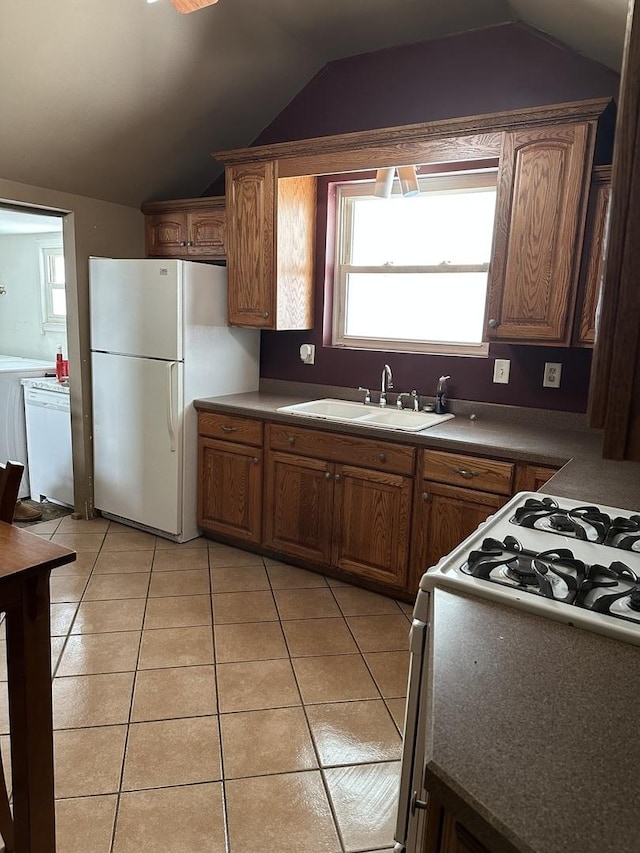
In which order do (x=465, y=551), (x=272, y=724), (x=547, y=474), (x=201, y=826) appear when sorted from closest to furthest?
(x=465, y=551) < (x=201, y=826) < (x=272, y=724) < (x=547, y=474)

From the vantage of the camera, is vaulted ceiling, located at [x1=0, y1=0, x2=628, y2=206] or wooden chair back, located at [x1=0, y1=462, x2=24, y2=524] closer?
wooden chair back, located at [x1=0, y1=462, x2=24, y2=524]

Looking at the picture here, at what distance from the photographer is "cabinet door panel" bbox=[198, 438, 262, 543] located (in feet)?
10.9

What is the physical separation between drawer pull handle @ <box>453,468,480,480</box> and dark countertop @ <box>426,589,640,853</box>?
1.47m

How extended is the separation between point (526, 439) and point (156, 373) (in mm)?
2044

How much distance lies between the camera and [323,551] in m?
3.11

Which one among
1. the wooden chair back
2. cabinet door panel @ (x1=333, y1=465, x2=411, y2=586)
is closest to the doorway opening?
cabinet door panel @ (x1=333, y1=465, x2=411, y2=586)

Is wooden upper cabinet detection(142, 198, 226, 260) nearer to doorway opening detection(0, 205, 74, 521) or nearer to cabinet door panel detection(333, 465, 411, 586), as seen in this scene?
doorway opening detection(0, 205, 74, 521)

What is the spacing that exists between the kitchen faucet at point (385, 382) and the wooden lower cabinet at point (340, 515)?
1.90 feet

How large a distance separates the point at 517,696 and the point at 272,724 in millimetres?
1413

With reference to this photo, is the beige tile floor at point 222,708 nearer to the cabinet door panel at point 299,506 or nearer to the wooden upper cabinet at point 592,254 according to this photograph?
the cabinet door panel at point 299,506

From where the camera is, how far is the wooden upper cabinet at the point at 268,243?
10.6 feet

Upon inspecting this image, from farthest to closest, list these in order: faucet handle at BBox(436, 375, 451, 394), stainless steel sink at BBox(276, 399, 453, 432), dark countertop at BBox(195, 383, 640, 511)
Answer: faucet handle at BBox(436, 375, 451, 394), stainless steel sink at BBox(276, 399, 453, 432), dark countertop at BBox(195, 383, 640, 511)

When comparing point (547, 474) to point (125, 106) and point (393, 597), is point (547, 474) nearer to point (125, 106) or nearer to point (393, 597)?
point (393, 597)

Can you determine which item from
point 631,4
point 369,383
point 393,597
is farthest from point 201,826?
point 369,383
